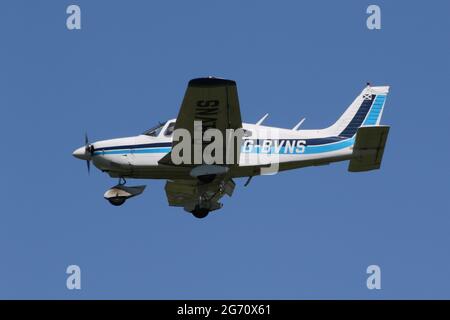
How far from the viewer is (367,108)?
22312 mm

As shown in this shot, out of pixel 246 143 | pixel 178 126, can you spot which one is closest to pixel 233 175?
pixel 246 143

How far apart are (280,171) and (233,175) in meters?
1.23

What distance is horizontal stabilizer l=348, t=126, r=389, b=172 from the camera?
820 inches

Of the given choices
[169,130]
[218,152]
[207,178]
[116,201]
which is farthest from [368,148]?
[116,201]

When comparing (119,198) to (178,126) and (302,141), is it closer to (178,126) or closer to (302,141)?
(178,126)

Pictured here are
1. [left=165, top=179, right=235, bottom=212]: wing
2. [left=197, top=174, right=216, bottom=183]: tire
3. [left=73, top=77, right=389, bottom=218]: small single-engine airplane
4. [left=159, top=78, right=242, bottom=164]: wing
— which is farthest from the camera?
[left=165, top=179, right=235, bottom=212]: wing

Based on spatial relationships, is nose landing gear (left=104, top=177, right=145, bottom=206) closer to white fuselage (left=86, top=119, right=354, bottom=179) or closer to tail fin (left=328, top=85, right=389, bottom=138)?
white fuselage (left=86, top=119, right=354, bottom=179)

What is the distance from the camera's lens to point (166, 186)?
22578 mm

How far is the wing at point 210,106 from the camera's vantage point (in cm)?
1825

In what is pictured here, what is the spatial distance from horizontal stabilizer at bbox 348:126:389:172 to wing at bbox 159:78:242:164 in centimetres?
351

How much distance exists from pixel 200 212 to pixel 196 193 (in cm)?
63

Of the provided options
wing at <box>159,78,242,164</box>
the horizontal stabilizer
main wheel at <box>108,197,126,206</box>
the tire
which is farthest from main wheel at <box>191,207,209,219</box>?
the horizontal stabilizer

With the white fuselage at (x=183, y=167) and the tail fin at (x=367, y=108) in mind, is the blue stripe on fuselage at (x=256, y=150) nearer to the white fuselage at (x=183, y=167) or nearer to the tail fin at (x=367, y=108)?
the white fuselage at (x=183, y=167)

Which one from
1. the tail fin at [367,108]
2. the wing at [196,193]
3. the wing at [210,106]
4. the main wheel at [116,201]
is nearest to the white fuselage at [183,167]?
the main wheel at [116,201]
